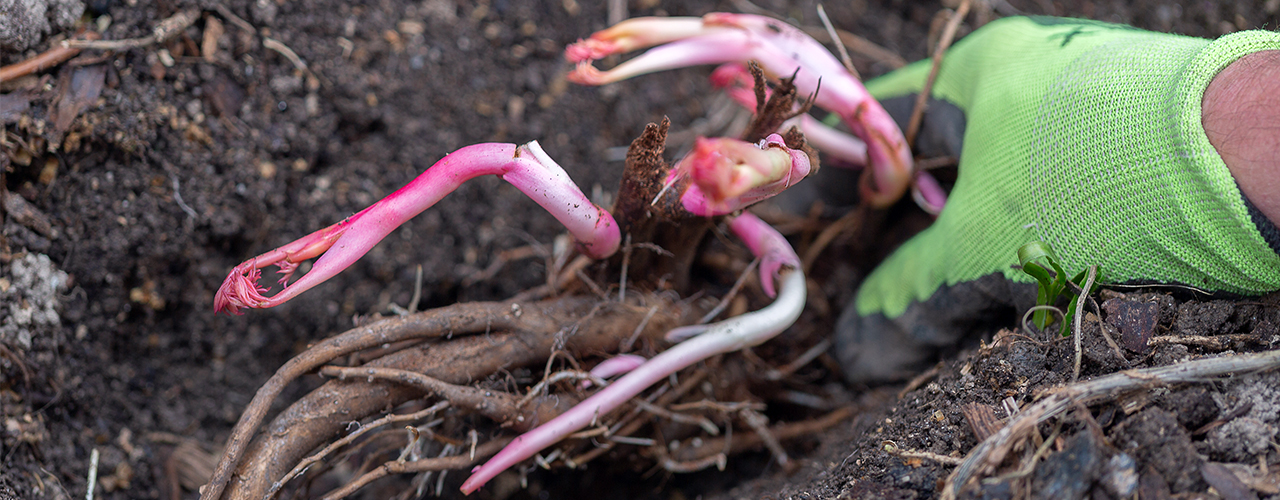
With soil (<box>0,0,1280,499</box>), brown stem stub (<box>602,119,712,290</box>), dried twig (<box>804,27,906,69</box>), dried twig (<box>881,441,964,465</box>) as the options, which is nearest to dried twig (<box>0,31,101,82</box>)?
soil (<box>0,0,1280,499</box>)

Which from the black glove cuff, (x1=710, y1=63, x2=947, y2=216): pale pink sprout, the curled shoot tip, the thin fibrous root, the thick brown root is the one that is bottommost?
the thin fibrous root

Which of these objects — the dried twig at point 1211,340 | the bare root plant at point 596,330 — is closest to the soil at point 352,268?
the dried twig at point 1211,340

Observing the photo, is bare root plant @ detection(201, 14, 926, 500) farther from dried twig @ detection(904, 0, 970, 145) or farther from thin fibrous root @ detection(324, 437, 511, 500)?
dried twig @ detection(904, 0, 970, 145)

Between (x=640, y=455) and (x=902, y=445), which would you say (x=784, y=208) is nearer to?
(x=640, y=455)

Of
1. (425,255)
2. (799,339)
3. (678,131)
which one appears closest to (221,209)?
(425,255)

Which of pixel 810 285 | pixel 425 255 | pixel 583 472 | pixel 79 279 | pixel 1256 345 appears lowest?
pixel 583 472

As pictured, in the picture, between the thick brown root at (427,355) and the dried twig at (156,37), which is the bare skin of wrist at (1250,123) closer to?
the thick brown root at (427,355)
